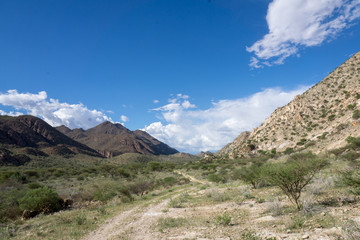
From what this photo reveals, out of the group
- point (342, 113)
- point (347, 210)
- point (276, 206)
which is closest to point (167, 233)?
point (276, 206)

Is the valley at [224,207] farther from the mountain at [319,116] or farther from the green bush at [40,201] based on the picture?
the mountain at [319,116]

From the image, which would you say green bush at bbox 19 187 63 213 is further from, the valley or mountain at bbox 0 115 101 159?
mountain at bbox 0 115 101 159

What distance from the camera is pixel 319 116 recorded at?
43.8 metres

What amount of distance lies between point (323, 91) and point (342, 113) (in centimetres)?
1490

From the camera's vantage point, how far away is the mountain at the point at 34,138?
89162 mm

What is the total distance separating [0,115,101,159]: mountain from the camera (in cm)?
8916

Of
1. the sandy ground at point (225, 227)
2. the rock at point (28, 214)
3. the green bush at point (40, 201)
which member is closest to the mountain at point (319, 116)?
the sandy ground at point (225, 227)

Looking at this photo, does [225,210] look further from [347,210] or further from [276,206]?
[347,210]

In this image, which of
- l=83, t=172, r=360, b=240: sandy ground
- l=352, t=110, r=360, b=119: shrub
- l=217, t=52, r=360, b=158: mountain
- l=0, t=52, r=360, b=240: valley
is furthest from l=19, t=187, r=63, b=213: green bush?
l=352, t=110, r=360, b=119: shrub

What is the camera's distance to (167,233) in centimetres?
810

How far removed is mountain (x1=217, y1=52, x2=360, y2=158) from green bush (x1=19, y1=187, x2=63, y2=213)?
115 ft

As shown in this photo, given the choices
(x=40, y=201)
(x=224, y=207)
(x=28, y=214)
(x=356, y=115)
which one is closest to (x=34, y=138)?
(x=40, y=201)

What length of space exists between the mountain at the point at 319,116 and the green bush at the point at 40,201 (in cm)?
3520

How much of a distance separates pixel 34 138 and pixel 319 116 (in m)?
124
